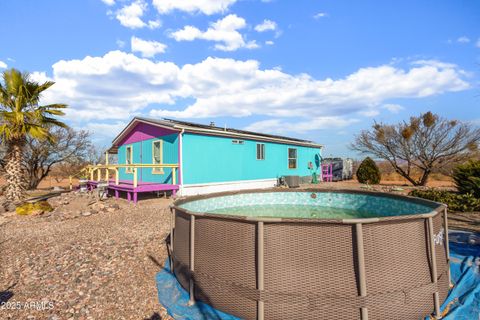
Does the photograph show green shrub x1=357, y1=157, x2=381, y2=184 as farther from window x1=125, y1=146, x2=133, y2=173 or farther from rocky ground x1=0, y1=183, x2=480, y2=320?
window x1=125, y1=146, x2=133, y2=173

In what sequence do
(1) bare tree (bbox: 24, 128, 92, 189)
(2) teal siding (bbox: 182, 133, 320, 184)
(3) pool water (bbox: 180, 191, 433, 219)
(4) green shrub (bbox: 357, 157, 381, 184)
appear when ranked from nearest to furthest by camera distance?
(3) pool water (bbox: 180, 191, 433, 219) < (2) teal siding (bbox: 182, 133, 320, 184) < (4) green shrub (bbox: 357, 157, 381, 184) < (1) bare tree (bbox: 24, 128, 92, 189)

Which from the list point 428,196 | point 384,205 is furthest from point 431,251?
point 428,196

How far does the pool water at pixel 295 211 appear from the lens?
9422mm

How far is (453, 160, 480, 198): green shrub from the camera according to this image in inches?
411

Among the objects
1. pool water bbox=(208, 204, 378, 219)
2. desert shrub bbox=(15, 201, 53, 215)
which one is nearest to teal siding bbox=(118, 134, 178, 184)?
pool water bbox=(208, 204, 378, 219)

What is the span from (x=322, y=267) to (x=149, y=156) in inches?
550

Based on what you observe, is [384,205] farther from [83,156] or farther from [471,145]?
[83,156]

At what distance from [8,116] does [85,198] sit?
499 centimetres

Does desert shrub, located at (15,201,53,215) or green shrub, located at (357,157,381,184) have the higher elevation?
green shrub, located at (357,157,381,184)

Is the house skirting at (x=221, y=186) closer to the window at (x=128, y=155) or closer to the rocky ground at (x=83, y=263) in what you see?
the rocky ground at (x=83, y=263)

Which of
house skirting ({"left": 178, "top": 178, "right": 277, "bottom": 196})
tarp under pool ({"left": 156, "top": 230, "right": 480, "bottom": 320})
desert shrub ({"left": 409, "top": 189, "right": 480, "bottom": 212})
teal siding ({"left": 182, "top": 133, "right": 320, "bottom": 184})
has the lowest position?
tarp under pool ({"left": 156, "top": 230, "right": 480, "bottom": 320})

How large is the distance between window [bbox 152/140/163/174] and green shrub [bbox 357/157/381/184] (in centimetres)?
1595

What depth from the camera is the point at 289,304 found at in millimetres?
3152

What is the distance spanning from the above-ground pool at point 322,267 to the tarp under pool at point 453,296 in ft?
0.45
